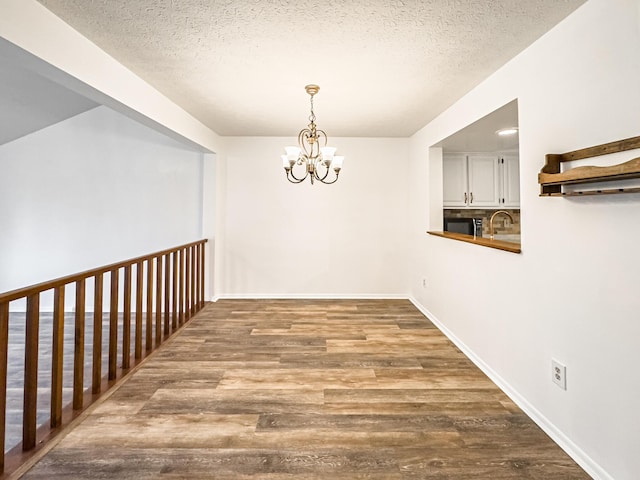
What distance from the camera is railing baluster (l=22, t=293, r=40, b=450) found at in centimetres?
180

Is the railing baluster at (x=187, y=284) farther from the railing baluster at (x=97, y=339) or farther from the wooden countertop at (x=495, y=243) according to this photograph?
the wooden countertop at (x=495, y=243)

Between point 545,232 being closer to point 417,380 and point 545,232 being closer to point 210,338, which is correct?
point 417,380

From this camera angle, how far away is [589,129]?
1.72 m

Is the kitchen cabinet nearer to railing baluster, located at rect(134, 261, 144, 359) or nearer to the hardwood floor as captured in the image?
the hardwood floor

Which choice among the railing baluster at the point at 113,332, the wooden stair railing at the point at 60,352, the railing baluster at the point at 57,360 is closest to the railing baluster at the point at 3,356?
the wooden stair railing at the point at 60,352

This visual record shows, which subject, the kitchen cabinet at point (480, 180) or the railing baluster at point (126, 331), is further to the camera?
the kitchen cabinet at point (480, 180)

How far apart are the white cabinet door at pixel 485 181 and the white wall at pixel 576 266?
7.89 feet

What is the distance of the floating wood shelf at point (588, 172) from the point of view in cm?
143

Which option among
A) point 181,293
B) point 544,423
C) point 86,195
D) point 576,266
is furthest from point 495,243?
point 86,195

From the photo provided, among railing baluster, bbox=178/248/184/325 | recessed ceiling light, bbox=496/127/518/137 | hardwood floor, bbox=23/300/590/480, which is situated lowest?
hardwood floor, bbox=23/300/590/480

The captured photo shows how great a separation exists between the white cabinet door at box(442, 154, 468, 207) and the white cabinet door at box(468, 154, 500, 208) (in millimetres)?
98

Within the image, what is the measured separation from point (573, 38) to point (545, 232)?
1.02 meters

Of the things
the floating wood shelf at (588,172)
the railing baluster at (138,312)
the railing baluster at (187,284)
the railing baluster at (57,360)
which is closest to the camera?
the floating wood shelf at (588,172)

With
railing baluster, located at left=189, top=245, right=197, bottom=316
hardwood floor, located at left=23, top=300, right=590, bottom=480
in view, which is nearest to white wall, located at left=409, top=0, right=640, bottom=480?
hardwood floor, located at left=23, top=300, right=590, bottom=480
